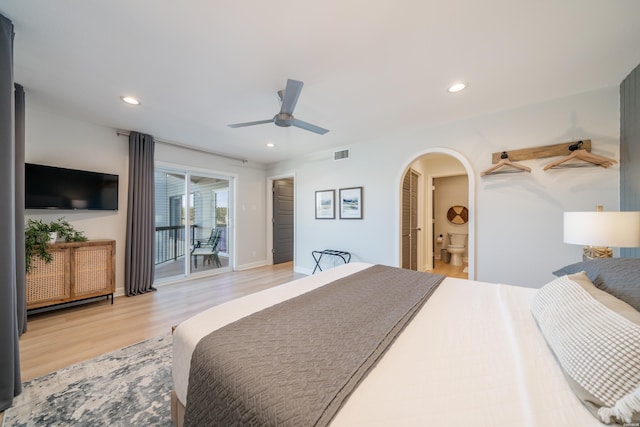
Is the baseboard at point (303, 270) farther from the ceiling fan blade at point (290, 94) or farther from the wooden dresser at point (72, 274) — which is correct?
the ceiling fan blade at point (290, 94)

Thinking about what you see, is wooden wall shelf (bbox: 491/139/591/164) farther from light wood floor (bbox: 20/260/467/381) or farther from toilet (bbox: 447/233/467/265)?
light wood floor (bbox: 20/260/467/381)

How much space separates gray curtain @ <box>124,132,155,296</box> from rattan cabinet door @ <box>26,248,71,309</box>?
0.74 metres

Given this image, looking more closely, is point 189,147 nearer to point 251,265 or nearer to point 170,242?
point 170,242

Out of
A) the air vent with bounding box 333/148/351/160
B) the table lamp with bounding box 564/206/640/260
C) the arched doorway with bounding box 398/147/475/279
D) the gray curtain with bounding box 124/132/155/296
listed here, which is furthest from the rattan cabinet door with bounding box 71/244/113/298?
the table lamp with bounding box 564/206/640/260

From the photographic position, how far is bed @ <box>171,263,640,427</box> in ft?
2.17

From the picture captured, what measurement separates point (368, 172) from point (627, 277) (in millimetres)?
3051

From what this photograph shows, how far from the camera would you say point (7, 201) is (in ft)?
4.88

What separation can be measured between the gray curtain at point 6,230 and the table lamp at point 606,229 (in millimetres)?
4024

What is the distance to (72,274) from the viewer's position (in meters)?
2.86

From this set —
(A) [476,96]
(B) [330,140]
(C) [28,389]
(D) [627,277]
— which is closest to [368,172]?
(B) [330,140]

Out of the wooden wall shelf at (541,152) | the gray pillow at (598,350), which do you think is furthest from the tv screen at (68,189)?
the wooden wall shelf at (541,152)

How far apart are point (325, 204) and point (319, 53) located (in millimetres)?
2881

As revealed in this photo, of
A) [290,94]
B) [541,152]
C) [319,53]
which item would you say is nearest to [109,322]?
[290,94]

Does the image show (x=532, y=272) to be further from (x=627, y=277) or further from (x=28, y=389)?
(x=28, y=389)
